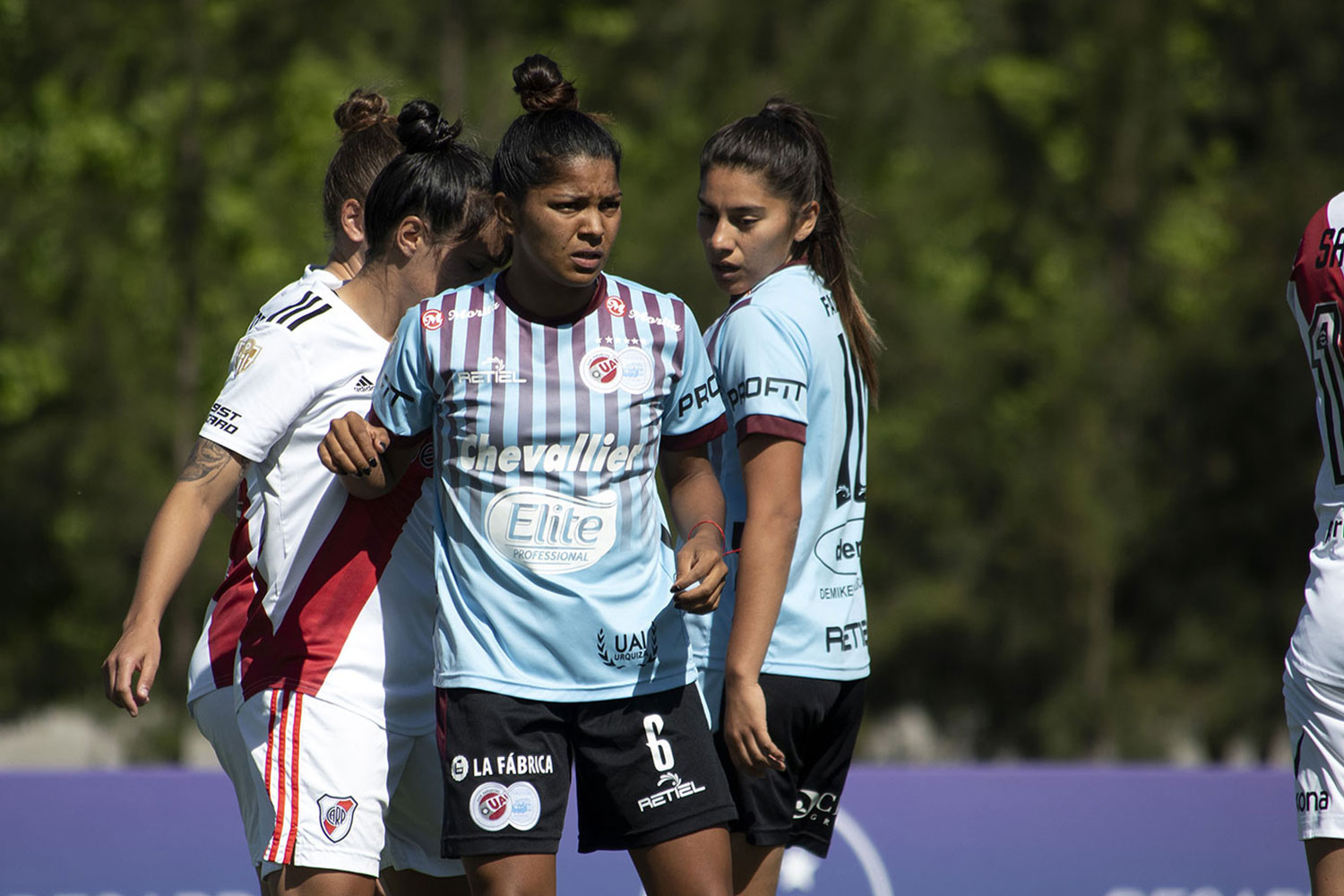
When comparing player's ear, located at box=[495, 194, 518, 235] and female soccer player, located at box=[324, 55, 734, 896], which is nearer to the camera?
female soccer player, located at box=[324, 55, 734, 896]

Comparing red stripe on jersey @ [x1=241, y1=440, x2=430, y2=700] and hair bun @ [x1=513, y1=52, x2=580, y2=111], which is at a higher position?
hair bun @ [x1=513, y1=52, x2=580, y2=111]

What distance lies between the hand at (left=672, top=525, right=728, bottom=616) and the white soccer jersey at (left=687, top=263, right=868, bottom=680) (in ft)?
1.27

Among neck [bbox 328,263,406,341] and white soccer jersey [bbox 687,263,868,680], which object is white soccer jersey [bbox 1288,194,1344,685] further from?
neck [bbox 328,263,406,341]

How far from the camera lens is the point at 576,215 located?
3.01m

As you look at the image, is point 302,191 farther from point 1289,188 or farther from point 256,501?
point 256,501

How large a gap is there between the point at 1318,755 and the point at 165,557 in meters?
2.41

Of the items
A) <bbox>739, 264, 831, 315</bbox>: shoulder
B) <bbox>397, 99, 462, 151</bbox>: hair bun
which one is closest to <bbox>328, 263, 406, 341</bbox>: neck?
<bbox>397, 99, 462, 151</bbox>: hair bun

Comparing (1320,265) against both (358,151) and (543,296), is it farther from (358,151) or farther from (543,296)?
(358,151)

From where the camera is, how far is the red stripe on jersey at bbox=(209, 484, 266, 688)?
3.38 metres

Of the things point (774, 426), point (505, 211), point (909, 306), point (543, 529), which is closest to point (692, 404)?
point (774, 426)

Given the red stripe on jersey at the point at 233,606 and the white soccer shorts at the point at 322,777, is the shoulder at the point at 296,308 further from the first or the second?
the white soccer shorts at the point at 322,777

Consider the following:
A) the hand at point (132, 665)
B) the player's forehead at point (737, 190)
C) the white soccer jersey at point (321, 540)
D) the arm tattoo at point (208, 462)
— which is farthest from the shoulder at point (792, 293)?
the hand at point (132, 665)

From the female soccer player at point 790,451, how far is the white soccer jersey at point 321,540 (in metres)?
0.65

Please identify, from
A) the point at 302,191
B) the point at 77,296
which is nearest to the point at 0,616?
the point at 77,296
